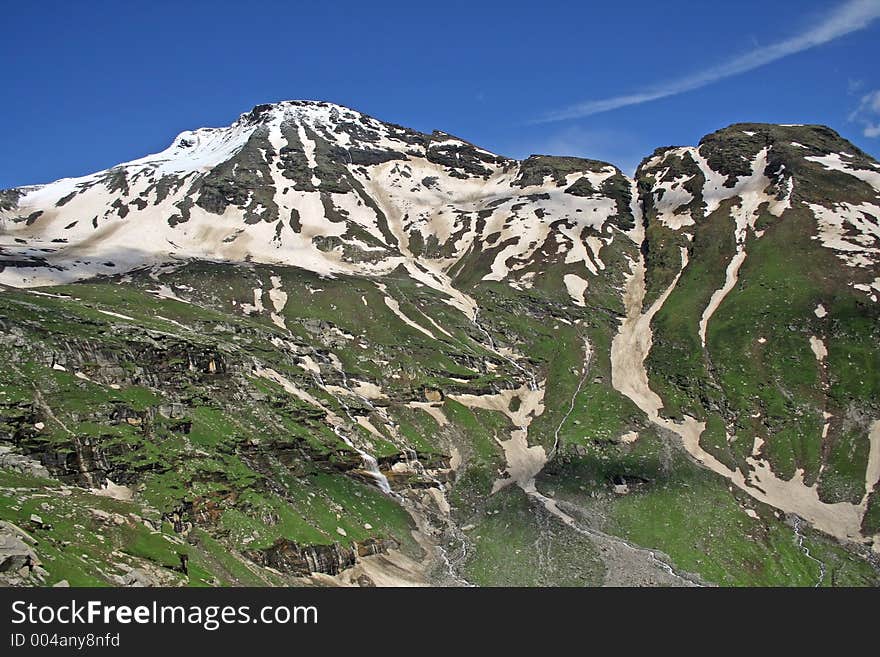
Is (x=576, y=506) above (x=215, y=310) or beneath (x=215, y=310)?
beneath

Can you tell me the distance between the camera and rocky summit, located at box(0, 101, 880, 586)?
83938 mm

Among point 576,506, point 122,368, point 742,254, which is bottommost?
point 576,506

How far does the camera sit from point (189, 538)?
77000 mm

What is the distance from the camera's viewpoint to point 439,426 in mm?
135250

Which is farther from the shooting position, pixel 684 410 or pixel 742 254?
pixel 742 254

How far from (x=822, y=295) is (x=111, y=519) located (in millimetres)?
166400

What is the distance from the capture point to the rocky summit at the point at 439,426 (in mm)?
83938
